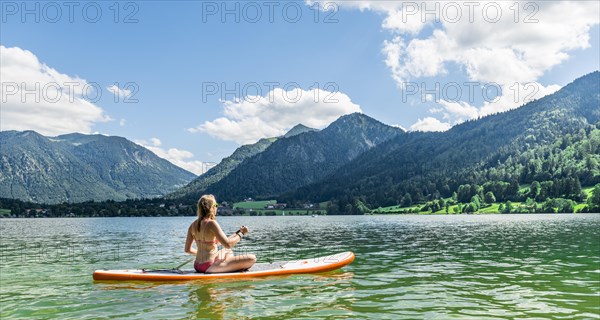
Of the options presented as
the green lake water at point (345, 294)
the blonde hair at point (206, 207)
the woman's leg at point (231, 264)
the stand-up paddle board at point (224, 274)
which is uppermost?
the blonde hair at point (206, 207)

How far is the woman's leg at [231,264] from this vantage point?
2044 centimetres

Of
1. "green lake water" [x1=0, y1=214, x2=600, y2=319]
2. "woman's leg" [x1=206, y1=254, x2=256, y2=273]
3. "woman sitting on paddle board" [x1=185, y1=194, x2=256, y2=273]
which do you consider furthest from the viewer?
"woman's leg" [x1=206, y1=254, x2=256, y2=273]

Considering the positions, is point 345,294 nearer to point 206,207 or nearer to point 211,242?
point 211,242

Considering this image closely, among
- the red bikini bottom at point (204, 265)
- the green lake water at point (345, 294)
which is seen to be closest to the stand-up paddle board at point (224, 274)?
the red bikini bottom at point (204, 265)

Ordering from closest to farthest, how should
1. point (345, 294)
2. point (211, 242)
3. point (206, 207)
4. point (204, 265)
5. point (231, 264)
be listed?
point (345, 294), point (206, 207), point (211, 242), point (204, 265), point (231, 264)

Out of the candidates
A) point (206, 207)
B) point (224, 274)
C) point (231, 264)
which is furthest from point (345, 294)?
point (206, 207)

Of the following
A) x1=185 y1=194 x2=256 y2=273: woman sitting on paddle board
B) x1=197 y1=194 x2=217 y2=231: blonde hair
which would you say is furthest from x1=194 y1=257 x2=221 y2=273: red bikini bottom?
x1=197 y1=194 x2=217 y2=231: blonde hair

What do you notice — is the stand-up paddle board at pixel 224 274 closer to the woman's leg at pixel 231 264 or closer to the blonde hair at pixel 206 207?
the woman's leg at pixel 231 264

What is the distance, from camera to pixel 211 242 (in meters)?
19.6

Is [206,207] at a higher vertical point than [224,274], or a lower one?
higher

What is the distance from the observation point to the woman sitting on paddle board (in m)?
18.4

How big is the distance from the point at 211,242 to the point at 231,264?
1726mm

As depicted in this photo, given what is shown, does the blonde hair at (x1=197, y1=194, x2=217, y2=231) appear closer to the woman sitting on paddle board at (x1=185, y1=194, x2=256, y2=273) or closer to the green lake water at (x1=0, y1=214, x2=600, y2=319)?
the woman sitting on paddle board at (x1=185, y1=194, x2=256, y2=273)

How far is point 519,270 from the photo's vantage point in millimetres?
24781
